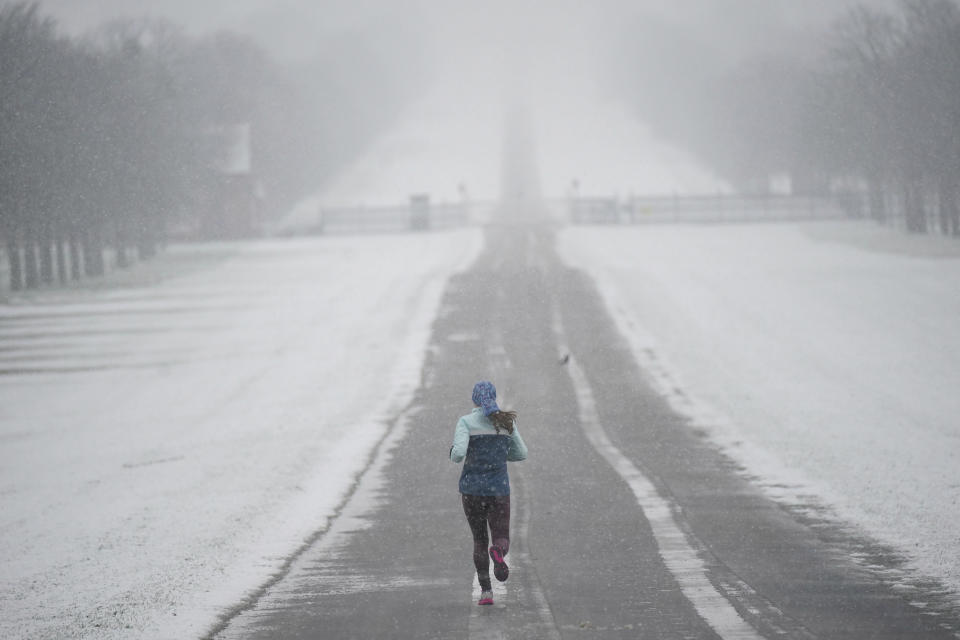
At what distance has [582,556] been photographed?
34.2ft

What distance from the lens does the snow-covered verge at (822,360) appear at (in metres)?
13.3

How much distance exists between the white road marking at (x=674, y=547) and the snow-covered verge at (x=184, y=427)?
363 cm

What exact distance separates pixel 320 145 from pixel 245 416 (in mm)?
86174

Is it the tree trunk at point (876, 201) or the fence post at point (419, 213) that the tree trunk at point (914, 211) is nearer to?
the tree trunk at point (876, 201)

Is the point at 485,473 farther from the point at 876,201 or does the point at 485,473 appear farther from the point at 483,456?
the point at 876,201

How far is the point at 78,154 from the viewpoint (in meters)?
41.7

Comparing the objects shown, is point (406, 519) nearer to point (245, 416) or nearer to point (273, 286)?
point (245, 416)

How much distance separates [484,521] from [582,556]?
1.93m

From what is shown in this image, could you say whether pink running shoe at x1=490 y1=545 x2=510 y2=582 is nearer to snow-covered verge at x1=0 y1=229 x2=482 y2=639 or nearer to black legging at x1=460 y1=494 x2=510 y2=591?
black legging at x1=460 y1=494 x2=510 y2=591

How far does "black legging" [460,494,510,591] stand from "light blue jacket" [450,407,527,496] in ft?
0.23

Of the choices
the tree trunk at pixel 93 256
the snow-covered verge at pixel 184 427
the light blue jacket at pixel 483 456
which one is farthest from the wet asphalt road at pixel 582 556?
the tree trunk at pixel 93 256

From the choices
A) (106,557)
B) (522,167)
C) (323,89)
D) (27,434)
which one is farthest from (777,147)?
(106,557)

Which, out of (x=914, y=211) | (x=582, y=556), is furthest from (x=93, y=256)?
(x=582, y=556)

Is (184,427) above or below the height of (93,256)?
below
